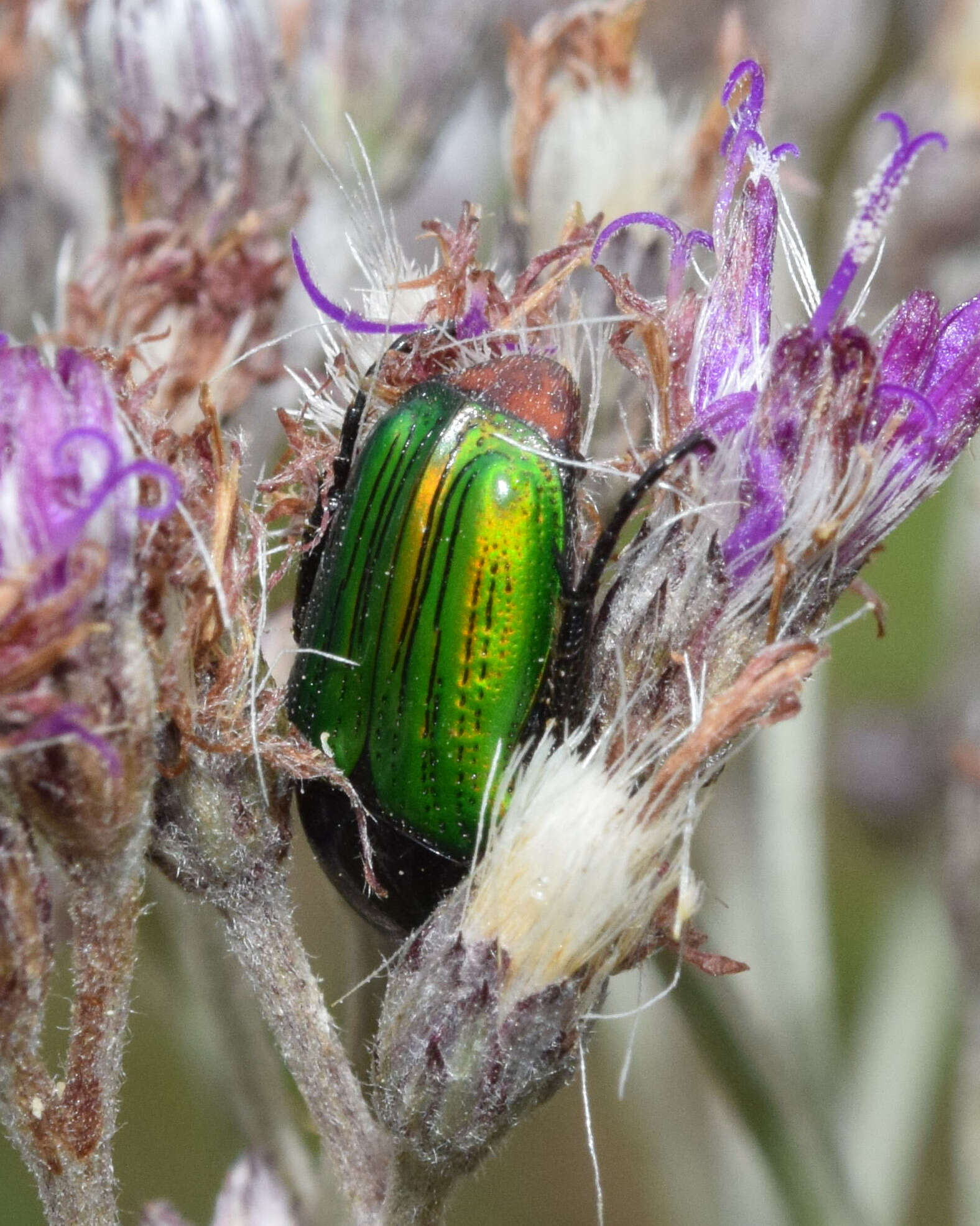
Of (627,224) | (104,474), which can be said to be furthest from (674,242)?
(104,474)

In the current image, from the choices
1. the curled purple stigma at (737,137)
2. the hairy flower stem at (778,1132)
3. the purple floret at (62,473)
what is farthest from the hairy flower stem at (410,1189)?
the curled purple stigma at (737,137)

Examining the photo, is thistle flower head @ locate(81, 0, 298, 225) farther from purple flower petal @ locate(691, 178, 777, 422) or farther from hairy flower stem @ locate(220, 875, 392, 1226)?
hairy flower stem @ locate(220, 875, 392, 1226)

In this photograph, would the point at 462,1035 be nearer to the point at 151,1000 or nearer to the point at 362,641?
the point at 362,641

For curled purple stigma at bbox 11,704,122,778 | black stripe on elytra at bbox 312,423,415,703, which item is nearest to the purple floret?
curled purple stigma at bbox 11,704,122,778

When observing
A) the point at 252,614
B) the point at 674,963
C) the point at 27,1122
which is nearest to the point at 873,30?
the point at 674,963

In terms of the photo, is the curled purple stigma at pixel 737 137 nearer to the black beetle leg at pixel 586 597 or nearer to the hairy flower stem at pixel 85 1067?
the black beetle leg at pixel 586 597

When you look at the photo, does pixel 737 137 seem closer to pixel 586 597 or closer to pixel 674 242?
pixel 674 242
